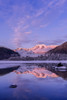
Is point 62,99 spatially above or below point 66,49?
below

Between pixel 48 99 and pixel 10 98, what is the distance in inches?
63.3

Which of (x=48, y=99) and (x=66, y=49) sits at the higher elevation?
(x=66, y=49)

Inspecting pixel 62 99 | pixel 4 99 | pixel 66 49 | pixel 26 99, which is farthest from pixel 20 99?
pixel 66 49

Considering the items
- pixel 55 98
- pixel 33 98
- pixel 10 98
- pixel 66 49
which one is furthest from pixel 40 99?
pixel 66 49

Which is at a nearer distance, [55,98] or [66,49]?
[55,98]

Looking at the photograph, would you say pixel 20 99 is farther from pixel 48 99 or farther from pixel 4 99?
pixel 48 99

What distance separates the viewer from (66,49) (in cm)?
18450

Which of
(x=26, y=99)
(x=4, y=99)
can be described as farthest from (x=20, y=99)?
(x=4, y=99)

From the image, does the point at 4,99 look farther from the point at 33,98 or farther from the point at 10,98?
the point at 33,98

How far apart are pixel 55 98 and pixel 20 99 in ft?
4.93

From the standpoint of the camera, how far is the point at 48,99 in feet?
19.2

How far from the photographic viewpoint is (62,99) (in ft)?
19.1

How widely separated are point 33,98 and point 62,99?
1217 mm

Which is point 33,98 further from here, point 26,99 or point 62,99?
point 62,99
